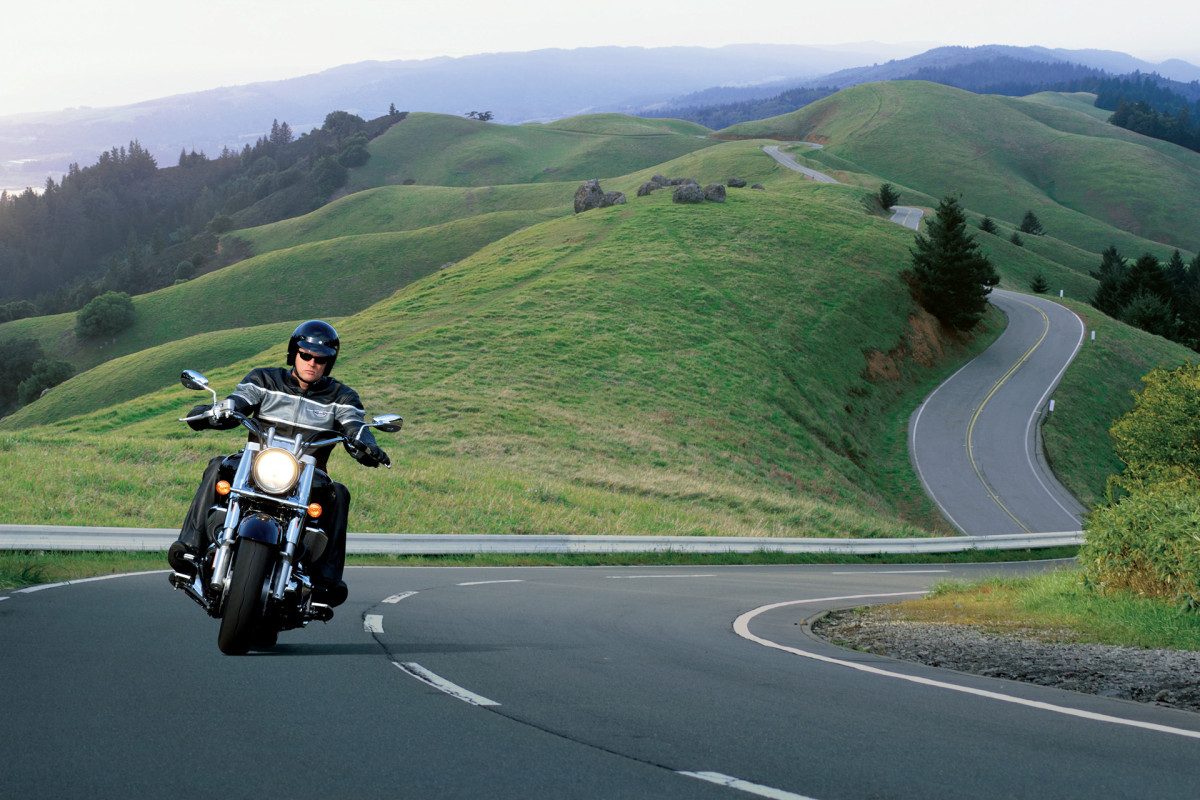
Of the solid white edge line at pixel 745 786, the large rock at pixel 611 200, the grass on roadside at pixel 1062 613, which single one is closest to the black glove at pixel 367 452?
the solid white edge line at pixel 745 786

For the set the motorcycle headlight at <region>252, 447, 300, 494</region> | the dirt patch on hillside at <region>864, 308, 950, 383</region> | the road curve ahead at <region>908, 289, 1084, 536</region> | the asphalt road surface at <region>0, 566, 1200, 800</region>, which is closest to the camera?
the asphalt road surface at <region>0, 566, 1200, 800</region>

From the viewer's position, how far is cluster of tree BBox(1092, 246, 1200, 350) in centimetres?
8025

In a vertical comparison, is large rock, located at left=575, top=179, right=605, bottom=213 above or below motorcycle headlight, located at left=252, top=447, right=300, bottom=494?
above

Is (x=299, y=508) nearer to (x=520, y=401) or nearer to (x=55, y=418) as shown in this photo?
(x=520, y=401)

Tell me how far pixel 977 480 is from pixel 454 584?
126 feet

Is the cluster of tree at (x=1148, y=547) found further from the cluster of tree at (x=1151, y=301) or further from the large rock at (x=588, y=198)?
the cluster of tree at (x=1151, y=301)

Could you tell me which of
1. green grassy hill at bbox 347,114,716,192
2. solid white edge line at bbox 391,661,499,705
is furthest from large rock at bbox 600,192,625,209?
green grassy hill at bbox 347,114,716,192

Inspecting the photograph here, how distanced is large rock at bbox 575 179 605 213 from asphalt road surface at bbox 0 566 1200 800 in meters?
74.7

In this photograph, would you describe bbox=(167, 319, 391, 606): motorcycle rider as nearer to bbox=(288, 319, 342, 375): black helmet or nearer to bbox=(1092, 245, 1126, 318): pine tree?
bbox=(288, 319, 342, 375): black helmet

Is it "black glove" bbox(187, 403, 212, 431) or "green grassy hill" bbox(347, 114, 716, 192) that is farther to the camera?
"green grassy hill" bbox(347, 114, 716, 192)

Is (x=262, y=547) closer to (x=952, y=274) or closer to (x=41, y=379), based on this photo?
(x=952, y=274)

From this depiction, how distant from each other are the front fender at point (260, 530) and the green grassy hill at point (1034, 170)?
461ft

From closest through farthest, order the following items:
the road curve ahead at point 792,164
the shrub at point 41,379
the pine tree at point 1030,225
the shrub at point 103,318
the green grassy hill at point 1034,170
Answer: the shrub at point 41,379, the shrub at point 103,318, the road curve ahead at point 792,164, the pine tree at point 1030,225, the green grassy hill at point 1034,170

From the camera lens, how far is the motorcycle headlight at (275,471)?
661cm
